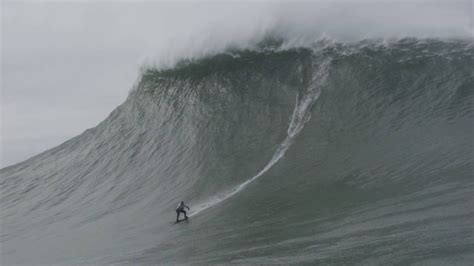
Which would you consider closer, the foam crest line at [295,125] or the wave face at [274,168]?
the wave face at [274,168]

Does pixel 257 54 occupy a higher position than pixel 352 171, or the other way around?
pixel 257 54

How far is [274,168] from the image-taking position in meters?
17.4

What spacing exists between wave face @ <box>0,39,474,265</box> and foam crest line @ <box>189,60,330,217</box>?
8 cm

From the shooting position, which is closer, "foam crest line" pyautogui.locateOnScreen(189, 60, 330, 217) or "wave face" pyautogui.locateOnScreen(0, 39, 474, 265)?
"wave face" pyautogui.locateOnScreen(0, 39, 474, 265)

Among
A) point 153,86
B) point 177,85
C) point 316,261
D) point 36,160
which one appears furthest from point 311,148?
point 36,160

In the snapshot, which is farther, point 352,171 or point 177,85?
point 177,85

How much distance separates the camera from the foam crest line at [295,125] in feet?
53.1

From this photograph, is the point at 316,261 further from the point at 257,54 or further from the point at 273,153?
the point at 257,54

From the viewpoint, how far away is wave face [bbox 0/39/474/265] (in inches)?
464

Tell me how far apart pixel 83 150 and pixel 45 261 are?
42.2 ft

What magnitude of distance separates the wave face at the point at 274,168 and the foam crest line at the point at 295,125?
0.08m

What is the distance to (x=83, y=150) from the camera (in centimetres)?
2667

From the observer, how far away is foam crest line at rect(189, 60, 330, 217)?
16188mm

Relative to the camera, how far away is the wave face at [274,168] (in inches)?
464
